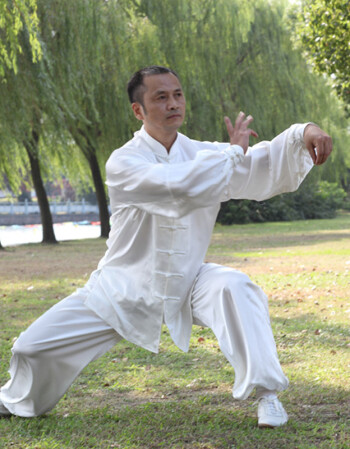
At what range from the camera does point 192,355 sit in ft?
17.9

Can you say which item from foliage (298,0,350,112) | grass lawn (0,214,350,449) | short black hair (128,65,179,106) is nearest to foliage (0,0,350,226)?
foliage (298,0,350,112)

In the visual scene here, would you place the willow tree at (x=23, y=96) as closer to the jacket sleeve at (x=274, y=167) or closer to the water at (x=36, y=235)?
the water at (x=36, y=235)

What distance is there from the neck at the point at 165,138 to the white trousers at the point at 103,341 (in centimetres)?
68

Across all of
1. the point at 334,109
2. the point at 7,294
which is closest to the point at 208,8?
the point at 334,109

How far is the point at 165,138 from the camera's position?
146 inches

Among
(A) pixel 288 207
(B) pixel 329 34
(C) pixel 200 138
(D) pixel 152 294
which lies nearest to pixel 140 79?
(D) pixel 152 294

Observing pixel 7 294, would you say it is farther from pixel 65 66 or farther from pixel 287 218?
pixel 287 218

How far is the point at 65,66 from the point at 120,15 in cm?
226

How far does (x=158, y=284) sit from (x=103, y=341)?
0.44m

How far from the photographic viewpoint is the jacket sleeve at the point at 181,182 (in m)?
3.18

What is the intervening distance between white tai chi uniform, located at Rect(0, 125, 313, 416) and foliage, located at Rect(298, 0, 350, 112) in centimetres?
849

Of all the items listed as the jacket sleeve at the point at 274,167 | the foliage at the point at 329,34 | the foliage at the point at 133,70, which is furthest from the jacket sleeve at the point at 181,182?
the foliage at the point at 133,70

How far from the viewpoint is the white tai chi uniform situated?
337cm

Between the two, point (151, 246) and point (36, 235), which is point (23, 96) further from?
point (36, 235)
